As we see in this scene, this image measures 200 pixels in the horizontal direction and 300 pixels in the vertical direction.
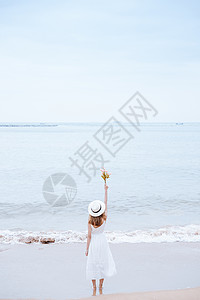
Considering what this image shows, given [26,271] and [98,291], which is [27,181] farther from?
[98,291]

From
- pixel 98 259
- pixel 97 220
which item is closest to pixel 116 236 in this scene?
pixel 98 259

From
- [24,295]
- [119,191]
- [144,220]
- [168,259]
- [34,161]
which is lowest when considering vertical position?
[24,295]

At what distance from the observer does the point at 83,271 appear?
472cm

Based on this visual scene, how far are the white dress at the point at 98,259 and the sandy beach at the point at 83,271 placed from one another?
391 mm

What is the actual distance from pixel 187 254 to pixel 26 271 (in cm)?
291

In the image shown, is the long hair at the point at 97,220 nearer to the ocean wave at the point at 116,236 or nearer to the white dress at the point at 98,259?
the white dress at the point at 98,259

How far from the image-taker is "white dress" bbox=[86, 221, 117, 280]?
384 centimetres

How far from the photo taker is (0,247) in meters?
5.91

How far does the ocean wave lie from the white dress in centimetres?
241

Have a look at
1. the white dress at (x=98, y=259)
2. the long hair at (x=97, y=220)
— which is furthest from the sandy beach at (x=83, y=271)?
the long hair at (x=97, y=220)

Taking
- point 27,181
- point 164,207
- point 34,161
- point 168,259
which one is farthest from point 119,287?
point 34,161

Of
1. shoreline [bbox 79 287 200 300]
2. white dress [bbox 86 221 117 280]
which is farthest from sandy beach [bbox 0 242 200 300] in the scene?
white dress [bbox 86 221 117 280]

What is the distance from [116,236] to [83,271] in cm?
198

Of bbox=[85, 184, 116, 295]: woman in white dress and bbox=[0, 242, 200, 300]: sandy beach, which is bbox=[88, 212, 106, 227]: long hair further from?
bbox=[0, 242, 200, 300]: sandy beach
